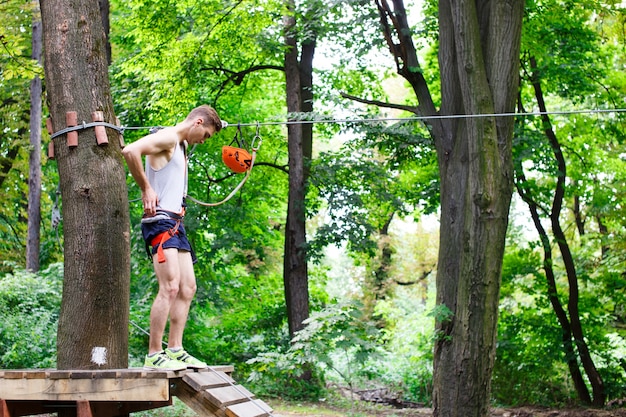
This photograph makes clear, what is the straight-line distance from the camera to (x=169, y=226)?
4.89m

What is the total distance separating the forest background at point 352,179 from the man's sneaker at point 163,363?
4.89 metres

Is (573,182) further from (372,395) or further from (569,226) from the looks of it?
(372,395)

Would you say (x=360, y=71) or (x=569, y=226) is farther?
(x=569, y=226)

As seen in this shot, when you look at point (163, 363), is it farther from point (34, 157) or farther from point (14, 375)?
point (34, 157)

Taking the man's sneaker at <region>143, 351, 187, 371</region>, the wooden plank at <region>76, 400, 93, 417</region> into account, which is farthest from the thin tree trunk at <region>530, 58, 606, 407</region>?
the wooden plank at <region>76, 400, 93, 417</region>

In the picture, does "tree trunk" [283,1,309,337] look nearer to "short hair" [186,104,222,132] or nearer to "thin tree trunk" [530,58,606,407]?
"thin tree trunk" [530,58,606,407]

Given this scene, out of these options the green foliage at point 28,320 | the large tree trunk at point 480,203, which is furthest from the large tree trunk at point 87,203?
the green foliage at point 28,320

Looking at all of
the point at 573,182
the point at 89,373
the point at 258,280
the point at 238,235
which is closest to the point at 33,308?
the point at 238,235

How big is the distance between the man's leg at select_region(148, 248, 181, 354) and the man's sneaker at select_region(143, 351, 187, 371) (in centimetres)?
8

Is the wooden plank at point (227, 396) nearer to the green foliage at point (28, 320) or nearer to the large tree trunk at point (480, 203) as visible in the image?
the large tree trunk at point (480, 203)

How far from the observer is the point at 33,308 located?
12.5m

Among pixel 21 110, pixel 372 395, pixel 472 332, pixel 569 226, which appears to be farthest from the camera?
pixel 21 110

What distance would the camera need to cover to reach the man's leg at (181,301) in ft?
16.3

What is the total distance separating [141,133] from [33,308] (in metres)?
4.94
